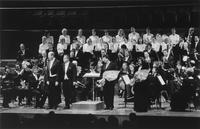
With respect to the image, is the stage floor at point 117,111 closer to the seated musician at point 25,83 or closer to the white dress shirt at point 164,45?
the seated musician at point 25,83

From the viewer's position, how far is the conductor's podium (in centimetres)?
990

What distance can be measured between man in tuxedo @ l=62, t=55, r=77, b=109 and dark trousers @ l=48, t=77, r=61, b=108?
14 centimetres

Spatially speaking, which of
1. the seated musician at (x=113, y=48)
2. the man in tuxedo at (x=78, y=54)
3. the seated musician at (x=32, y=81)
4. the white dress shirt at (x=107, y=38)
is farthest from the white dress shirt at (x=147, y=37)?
the seated musician at (x=32, y=81)

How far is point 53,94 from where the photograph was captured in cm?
1031

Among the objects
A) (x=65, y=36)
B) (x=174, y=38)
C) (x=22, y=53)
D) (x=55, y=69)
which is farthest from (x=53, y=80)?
(x=174, y=38)

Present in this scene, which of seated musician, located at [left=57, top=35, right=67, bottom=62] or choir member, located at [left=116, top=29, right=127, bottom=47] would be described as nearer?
choir member, located at [left=116, top=29, right=127, bottom=47]

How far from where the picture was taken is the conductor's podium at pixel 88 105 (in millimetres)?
9898

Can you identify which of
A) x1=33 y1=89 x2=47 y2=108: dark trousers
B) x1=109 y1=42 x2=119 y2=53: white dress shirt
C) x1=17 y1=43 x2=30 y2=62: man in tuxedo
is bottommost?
x1=33 y1=89 x2=47 y2=108: dark trousers

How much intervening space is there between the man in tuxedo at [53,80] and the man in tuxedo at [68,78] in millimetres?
123

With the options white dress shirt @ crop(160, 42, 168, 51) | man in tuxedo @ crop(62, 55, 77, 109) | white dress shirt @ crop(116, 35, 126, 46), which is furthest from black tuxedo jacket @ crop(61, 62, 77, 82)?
white dress shirt @ crop(160, 42, 168, 51)

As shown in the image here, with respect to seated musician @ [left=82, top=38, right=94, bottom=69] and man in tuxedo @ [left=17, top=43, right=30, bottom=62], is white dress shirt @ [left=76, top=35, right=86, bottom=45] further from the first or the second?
man in tuxedo @ [left=17, top=43, right=30, bottom=62]

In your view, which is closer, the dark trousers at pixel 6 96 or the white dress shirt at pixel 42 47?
the dark trousers at pixel 6 96

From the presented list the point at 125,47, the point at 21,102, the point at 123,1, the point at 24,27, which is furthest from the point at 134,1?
the point at 21,102

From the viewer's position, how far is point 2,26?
10.2 m
